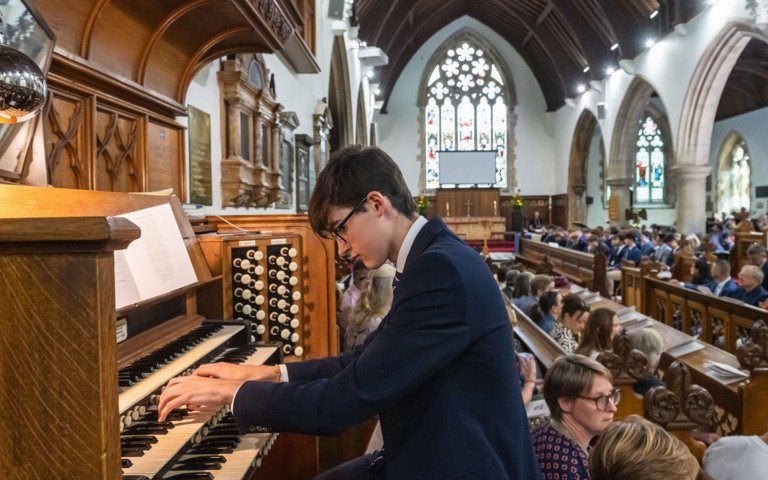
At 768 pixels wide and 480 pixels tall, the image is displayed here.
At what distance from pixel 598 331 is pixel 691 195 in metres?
11.1

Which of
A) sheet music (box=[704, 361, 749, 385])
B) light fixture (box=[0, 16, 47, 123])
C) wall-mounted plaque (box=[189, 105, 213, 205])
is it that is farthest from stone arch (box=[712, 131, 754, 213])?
light fixture (box=[0, 16, 47, 123])

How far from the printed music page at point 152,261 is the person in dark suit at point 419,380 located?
25.4 inches

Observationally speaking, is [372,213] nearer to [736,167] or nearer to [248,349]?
[248,349]

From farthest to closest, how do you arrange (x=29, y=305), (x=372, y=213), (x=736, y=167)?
1. (x=736, y=167)
2. (x=372, y=213)
3. (x=29, y=305)

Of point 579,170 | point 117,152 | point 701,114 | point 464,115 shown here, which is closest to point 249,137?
point 117,152

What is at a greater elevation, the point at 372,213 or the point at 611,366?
the point at 372,213

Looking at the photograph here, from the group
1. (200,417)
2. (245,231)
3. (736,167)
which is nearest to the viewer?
(200,417)

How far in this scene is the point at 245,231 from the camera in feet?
10.4

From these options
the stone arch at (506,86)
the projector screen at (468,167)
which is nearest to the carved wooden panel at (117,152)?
the projector screen at (468,167)

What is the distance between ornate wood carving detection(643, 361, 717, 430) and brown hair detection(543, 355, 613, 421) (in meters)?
0.21

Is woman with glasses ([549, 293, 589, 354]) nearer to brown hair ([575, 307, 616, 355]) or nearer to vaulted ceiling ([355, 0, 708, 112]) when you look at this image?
brown hair ([575, 307, 616, 355])

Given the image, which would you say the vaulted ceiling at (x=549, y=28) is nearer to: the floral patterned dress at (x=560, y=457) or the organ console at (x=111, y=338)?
the organ console at (x=111, y=338)

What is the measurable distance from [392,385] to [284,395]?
0.25m

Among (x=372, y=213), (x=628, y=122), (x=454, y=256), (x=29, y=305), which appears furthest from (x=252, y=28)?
(x=628, y=122)
